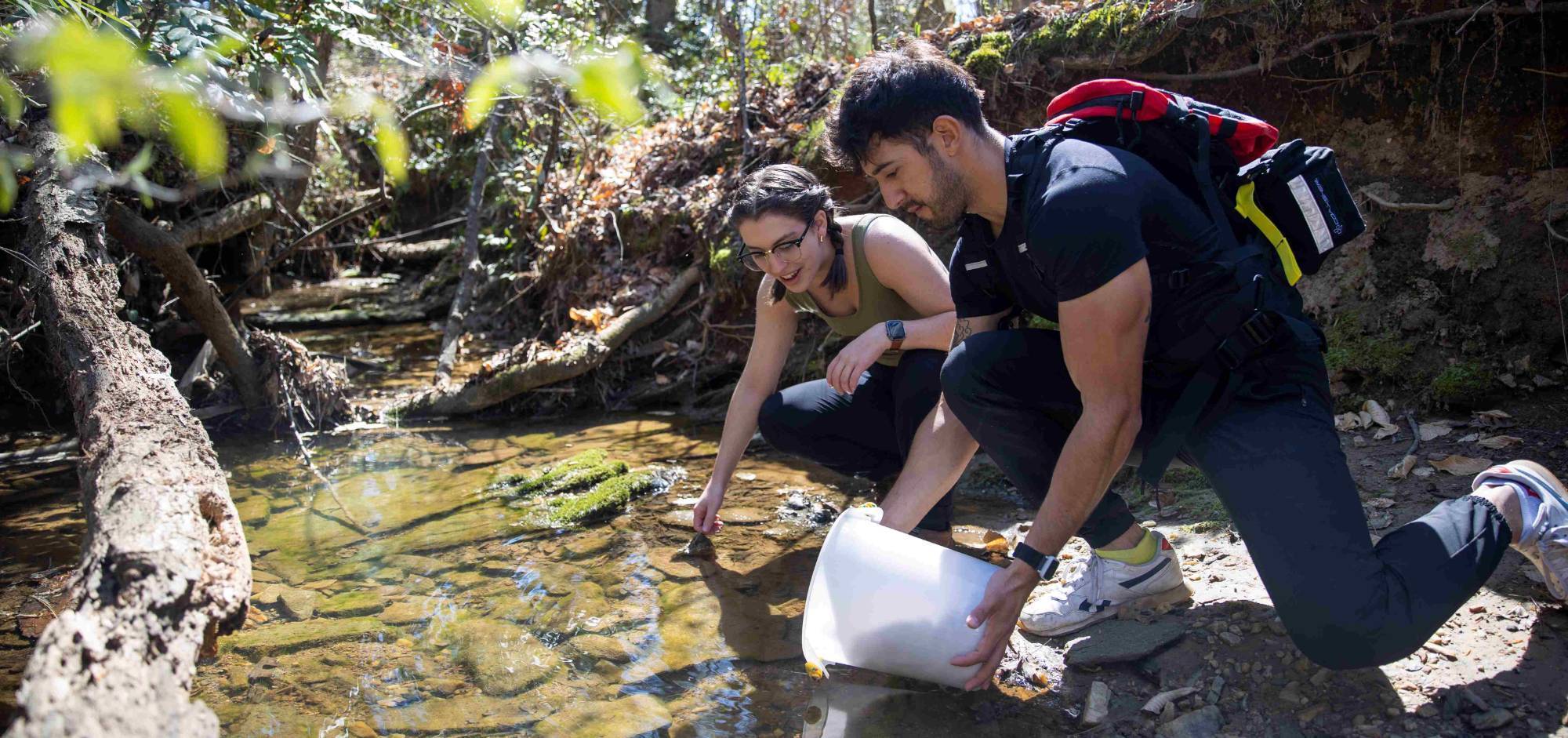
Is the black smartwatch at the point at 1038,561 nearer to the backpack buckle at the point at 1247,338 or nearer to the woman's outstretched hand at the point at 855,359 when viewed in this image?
the backpack buckle at the point at 1247,338

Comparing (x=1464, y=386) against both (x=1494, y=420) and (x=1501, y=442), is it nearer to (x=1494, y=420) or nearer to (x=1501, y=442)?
(x=1494, y=420)

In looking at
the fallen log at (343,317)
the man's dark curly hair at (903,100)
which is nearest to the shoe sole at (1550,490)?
the man's dark curly hair at (903,100)

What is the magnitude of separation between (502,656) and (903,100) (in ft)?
6.07

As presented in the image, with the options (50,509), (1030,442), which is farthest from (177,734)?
(50,509)

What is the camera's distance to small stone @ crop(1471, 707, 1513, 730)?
6.38ft

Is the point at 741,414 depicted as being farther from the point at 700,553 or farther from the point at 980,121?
the point at 980,121

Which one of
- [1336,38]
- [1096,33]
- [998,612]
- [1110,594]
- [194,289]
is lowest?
[1110,594]

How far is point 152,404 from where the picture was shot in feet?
8.86

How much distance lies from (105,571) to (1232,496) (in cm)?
214

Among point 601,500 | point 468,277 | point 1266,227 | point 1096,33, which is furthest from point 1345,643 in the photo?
point 468,277

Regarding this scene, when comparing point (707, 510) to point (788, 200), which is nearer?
point (788, 200)

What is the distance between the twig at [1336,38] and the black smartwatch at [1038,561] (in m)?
2.95

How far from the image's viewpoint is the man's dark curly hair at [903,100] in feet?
6.98

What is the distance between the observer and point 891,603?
7.19 ft
